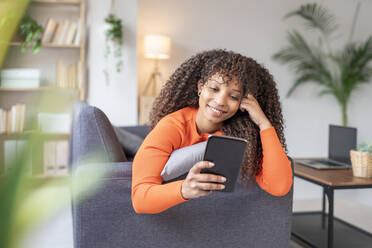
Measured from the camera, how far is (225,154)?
0.97m

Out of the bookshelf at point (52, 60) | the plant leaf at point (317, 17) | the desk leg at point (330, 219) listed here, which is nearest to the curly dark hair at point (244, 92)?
the desk leg at point (330, 219)

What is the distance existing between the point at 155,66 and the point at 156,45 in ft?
0.94

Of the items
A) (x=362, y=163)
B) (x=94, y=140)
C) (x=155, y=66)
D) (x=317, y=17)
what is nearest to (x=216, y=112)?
(x=94, y=140)

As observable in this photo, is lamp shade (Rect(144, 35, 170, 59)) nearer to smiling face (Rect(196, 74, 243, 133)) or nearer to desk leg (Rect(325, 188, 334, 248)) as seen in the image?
desk leg (Rect(325, 188, 334, 248))

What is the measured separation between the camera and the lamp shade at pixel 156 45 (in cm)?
347

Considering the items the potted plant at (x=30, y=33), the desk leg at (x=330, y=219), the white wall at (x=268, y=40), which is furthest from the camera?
the white wall at (x=268, y=40)

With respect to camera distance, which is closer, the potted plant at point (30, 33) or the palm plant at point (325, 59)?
the potted plant at point (30, 33)

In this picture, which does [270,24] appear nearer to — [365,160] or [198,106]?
[365,160]

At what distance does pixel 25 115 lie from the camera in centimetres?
353

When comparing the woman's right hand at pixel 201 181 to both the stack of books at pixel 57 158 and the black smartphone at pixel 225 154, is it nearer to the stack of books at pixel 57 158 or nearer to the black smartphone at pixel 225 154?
the black smartphone at pixel 225 154

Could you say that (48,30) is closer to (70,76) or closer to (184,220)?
(70,76)

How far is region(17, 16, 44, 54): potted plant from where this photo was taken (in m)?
3.19

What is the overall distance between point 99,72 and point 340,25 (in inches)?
109

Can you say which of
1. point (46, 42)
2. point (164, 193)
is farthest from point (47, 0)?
point (164, 193)
